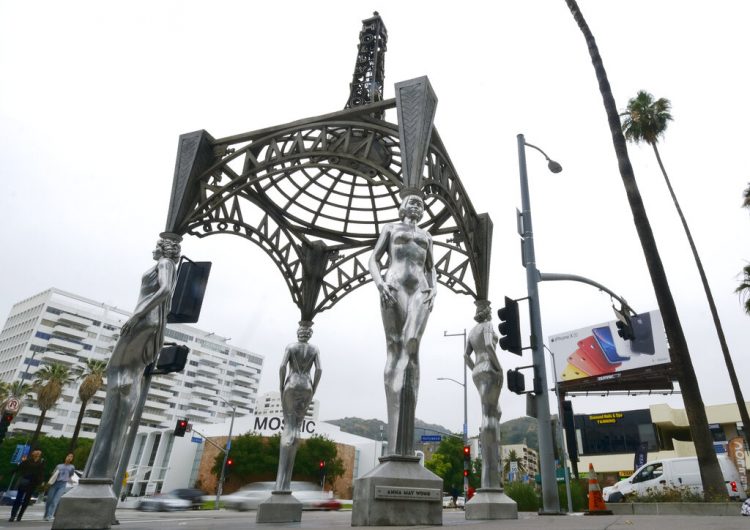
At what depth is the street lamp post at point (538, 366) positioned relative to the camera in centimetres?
761

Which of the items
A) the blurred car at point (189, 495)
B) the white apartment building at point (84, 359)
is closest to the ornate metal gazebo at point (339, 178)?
the blurred car at point (189, 495)

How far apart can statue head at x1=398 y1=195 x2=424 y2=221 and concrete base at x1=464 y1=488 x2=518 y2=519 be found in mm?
4202

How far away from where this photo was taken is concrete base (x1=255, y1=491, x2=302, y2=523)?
677cm

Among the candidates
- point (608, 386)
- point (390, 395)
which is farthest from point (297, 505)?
point (608, 386)

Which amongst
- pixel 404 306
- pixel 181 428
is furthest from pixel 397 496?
pixel 181 428

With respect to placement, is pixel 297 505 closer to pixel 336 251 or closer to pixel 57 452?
pixel 336 251

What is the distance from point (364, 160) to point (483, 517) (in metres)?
5.37

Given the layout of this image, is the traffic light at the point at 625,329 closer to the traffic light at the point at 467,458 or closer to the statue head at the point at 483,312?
the statue head at the point at 483,312

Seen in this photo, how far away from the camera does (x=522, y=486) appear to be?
13836 mm

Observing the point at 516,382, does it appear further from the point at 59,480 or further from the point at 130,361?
the point at 59,480

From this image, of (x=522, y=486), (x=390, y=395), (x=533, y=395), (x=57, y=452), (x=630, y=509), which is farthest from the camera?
(x=57, y=452)

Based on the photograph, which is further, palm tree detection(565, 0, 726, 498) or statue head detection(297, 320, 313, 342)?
palm tree detection(565, 0, 726, 498)

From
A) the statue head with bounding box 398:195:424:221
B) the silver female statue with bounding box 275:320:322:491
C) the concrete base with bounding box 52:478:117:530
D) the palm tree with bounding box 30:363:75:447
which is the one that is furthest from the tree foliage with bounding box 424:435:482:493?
the concrete base with bounding box 52:478:117:530

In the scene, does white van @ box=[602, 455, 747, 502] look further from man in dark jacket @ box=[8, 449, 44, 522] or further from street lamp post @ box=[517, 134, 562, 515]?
man in dark jacket @ box=[8, 449, 44, 522]
